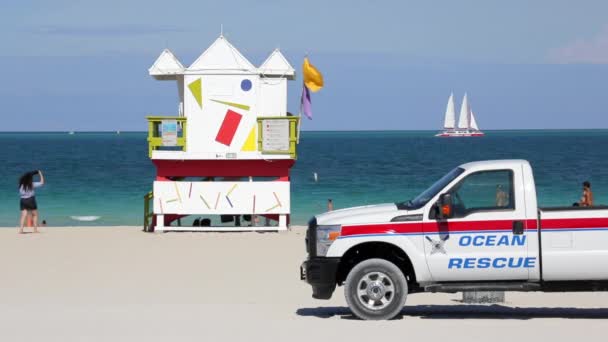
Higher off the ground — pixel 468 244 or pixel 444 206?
pixel 444 206

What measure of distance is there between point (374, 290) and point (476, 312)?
70.1 inches

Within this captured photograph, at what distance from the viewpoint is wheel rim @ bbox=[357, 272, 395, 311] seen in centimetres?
1298

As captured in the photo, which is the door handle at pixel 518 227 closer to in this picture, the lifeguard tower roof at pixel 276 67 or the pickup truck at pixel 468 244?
the pickup truck at pixel 468 244

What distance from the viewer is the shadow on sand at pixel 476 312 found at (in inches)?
539

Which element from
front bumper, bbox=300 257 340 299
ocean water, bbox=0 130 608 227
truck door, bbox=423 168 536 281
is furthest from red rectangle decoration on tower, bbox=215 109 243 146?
truck door, bbox=423 168 536 281

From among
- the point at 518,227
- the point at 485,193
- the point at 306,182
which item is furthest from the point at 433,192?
the point at 306,182

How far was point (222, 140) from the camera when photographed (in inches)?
1126

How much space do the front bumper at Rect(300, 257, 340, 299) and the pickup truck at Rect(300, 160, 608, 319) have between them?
0.01m

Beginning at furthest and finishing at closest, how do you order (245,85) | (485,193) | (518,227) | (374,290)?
(245,85) < (485,193) < (374,290) < (518,227)

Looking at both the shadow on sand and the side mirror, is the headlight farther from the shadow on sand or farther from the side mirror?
the side mirror

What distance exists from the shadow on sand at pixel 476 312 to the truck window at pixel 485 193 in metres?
1.42

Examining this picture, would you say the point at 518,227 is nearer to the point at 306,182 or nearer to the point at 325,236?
the point at 325,236

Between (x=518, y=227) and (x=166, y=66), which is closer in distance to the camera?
(x=518, y=227)

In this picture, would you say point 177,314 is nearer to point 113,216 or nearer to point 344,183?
point 113,216
